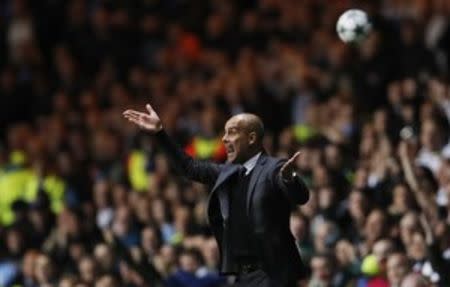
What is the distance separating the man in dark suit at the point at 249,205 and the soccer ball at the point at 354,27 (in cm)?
377

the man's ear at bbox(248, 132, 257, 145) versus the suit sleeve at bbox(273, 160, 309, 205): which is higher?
the man's ear at bbox(248, 132, 257, 145)

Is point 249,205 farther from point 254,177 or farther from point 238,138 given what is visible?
point 238,138

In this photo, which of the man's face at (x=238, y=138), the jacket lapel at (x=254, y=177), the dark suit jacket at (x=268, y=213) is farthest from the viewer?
the man's face at (x=238, y=138)

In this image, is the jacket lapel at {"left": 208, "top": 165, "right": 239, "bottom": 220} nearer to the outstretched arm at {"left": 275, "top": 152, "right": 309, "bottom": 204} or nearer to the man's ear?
the man's ear

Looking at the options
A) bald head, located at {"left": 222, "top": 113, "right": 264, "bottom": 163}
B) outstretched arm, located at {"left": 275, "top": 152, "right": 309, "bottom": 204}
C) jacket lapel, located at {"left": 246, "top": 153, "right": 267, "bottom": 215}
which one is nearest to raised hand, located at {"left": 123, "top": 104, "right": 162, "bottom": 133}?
bald head, located at {"left": 222, "top": 113, "right": 264, "bottom": 163}

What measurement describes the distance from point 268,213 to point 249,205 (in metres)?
0.16

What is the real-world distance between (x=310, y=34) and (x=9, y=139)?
13.7ft

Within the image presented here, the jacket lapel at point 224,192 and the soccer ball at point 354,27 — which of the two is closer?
the jacket lapel at point 224,192

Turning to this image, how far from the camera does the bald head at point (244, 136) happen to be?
1191 centimetres

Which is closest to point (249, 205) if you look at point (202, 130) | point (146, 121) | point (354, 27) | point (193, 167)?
point (193, 167)

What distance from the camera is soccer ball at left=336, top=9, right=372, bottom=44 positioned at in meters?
→ 15.5

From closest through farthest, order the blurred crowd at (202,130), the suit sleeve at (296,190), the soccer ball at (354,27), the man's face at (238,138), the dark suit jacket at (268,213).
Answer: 1. the suit sleeve at (296,190)
2. the dark suit jacket at (268,213)
3. the man's face at (238,138)
4. the soccer ball at (354,27)
5. the blurred crowd at (202,130)

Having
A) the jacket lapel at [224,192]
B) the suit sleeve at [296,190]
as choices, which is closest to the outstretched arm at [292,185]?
the suit sleeve at [296,190]

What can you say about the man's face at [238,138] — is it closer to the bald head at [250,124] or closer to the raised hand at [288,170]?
the bald head at [250,124]
